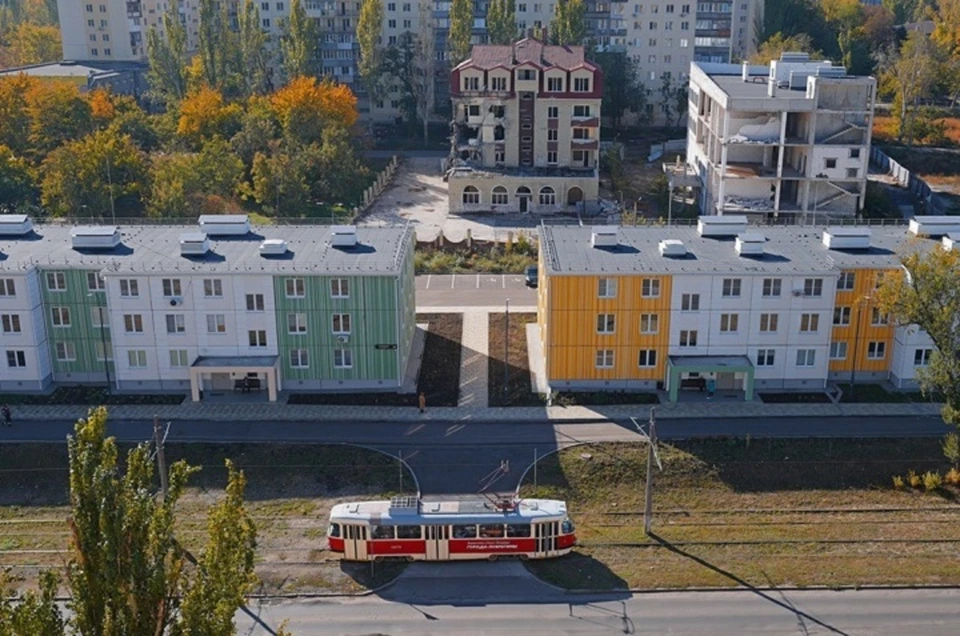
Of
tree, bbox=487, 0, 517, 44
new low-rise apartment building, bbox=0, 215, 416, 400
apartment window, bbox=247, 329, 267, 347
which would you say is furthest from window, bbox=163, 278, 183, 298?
tree, bbox=487, 0, 517, 44

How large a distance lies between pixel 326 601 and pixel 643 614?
12226 mm

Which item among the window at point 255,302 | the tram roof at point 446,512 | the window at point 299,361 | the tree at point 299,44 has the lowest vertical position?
the tram roof at point 446,512

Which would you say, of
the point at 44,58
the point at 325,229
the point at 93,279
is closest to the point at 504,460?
the point at 325,229

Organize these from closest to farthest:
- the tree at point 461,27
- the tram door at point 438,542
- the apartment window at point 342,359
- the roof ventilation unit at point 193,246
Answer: the tram door at point 438,542 → the apartment window at point 342,359 → the roof ventilation unit at point 193,246 → the tree at point 461,27

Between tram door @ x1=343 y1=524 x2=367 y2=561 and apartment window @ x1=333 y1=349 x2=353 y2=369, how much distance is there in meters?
16.4

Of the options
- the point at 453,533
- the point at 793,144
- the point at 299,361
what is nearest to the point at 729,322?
A: the point at 453,533

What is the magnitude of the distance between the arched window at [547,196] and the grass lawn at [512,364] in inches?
1184

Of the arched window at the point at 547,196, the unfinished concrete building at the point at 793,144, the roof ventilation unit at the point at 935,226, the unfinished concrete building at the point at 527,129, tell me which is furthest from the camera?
the unfinished concrete building at the point at 527,129

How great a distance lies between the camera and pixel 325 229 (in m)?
62.8

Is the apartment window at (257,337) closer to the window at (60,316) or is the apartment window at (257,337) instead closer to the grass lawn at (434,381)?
the grass lawn at (434,381)

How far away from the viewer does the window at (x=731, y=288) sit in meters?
54.8

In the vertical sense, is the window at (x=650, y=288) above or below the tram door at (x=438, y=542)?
above

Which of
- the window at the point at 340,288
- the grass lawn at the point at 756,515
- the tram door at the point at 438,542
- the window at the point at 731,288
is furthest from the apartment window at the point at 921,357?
the window at the point at 340,288

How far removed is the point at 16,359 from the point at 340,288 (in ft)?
61.0
